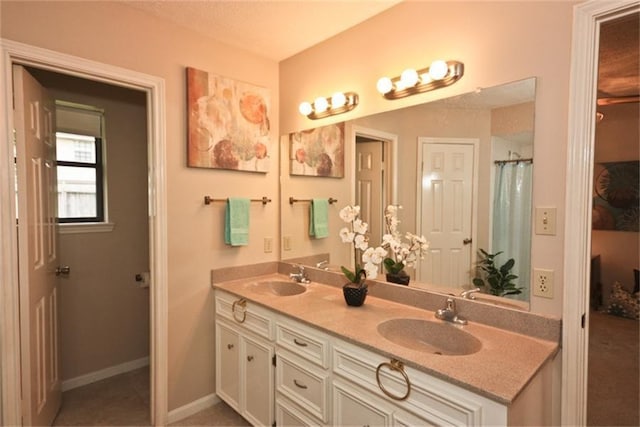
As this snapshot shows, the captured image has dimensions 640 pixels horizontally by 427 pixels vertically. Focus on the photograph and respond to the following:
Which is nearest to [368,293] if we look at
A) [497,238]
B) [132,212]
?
[497,238]

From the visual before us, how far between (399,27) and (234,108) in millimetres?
1169

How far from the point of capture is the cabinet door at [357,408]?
1271mm

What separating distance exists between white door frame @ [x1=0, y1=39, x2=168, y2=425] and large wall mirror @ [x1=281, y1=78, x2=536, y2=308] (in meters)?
1.14

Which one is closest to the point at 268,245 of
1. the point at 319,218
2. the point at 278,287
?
the point at 278,287

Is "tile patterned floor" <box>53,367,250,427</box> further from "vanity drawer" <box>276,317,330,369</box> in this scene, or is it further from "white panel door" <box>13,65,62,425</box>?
"vanity drawer" <box>276,317,330,369</box>

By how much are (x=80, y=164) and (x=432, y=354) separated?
287cm

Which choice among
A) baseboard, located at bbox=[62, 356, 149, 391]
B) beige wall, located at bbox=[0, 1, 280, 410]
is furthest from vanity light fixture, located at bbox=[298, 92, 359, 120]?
baseboard, located at bbox=[62, 356, 149, 391]

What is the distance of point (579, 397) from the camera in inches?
50.1

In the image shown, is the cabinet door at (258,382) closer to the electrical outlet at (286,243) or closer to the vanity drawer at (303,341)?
the vanity drawer at (303,341)

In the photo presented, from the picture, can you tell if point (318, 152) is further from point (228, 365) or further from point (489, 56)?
point (228, 365)

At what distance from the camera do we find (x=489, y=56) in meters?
1.51

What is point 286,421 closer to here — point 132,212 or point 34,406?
point 34,406

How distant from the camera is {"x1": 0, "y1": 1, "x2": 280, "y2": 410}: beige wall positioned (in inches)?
68.9

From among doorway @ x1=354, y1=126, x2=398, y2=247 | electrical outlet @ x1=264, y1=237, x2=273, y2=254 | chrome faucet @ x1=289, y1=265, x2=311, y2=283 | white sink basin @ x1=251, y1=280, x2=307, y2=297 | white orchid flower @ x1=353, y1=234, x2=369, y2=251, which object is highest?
doorway @ x1=354, y1=126, x2=398, y2=247
